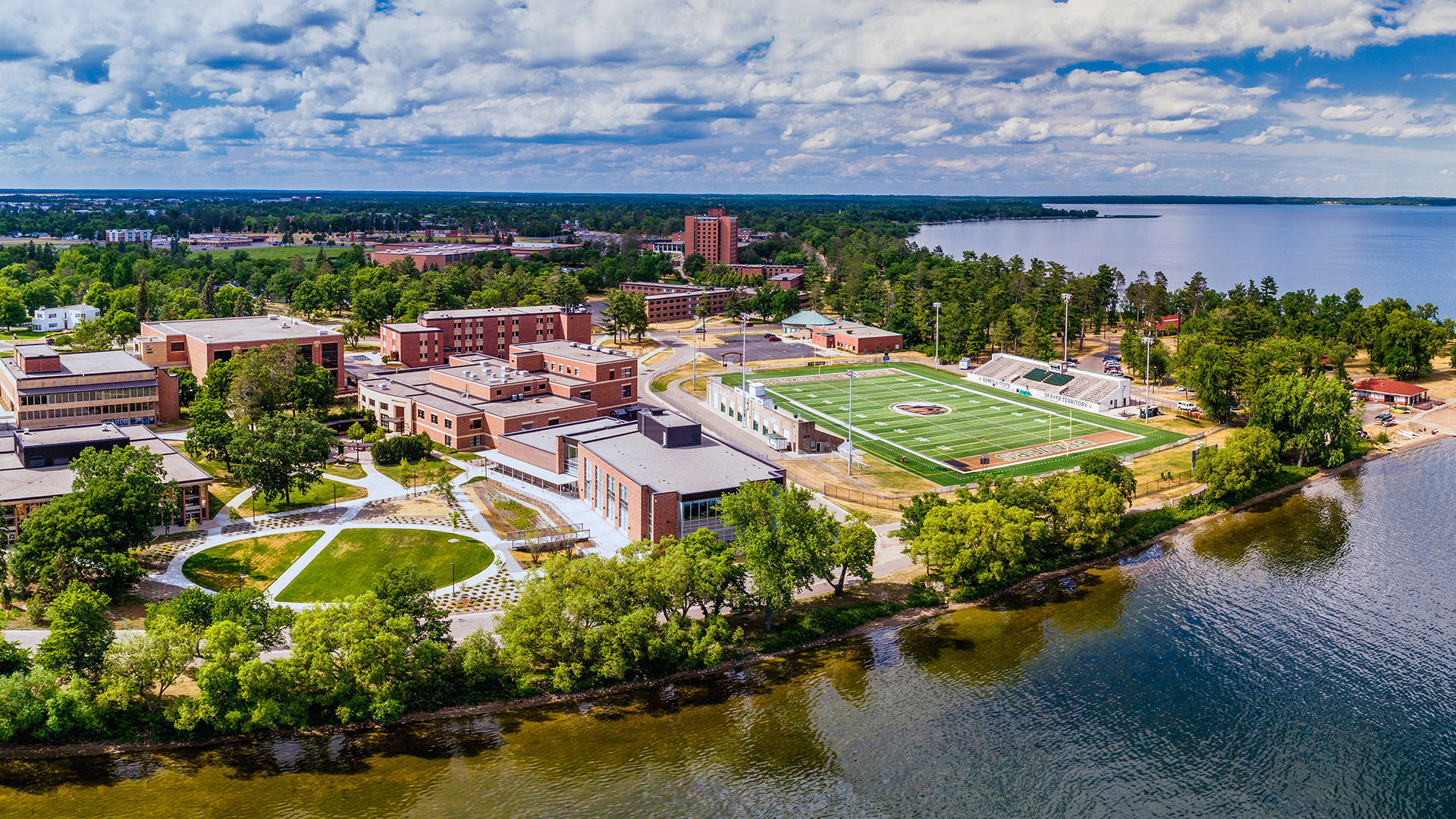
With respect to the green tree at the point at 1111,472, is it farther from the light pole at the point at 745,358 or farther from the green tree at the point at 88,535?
the green tree at the point at 88,535

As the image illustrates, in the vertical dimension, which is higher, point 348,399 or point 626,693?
point 348,399

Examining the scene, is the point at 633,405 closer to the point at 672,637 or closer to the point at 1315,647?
the point at 672,637

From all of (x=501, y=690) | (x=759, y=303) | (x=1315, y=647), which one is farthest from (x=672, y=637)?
(x=759, y=303)

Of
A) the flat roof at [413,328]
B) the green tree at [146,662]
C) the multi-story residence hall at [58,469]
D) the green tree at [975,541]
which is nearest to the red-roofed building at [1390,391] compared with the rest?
the green tree at [975,541]

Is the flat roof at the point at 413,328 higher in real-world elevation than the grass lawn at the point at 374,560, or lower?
higher

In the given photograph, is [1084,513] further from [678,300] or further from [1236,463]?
[678,300]

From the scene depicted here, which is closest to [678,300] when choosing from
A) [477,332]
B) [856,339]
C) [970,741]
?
[856,339]
